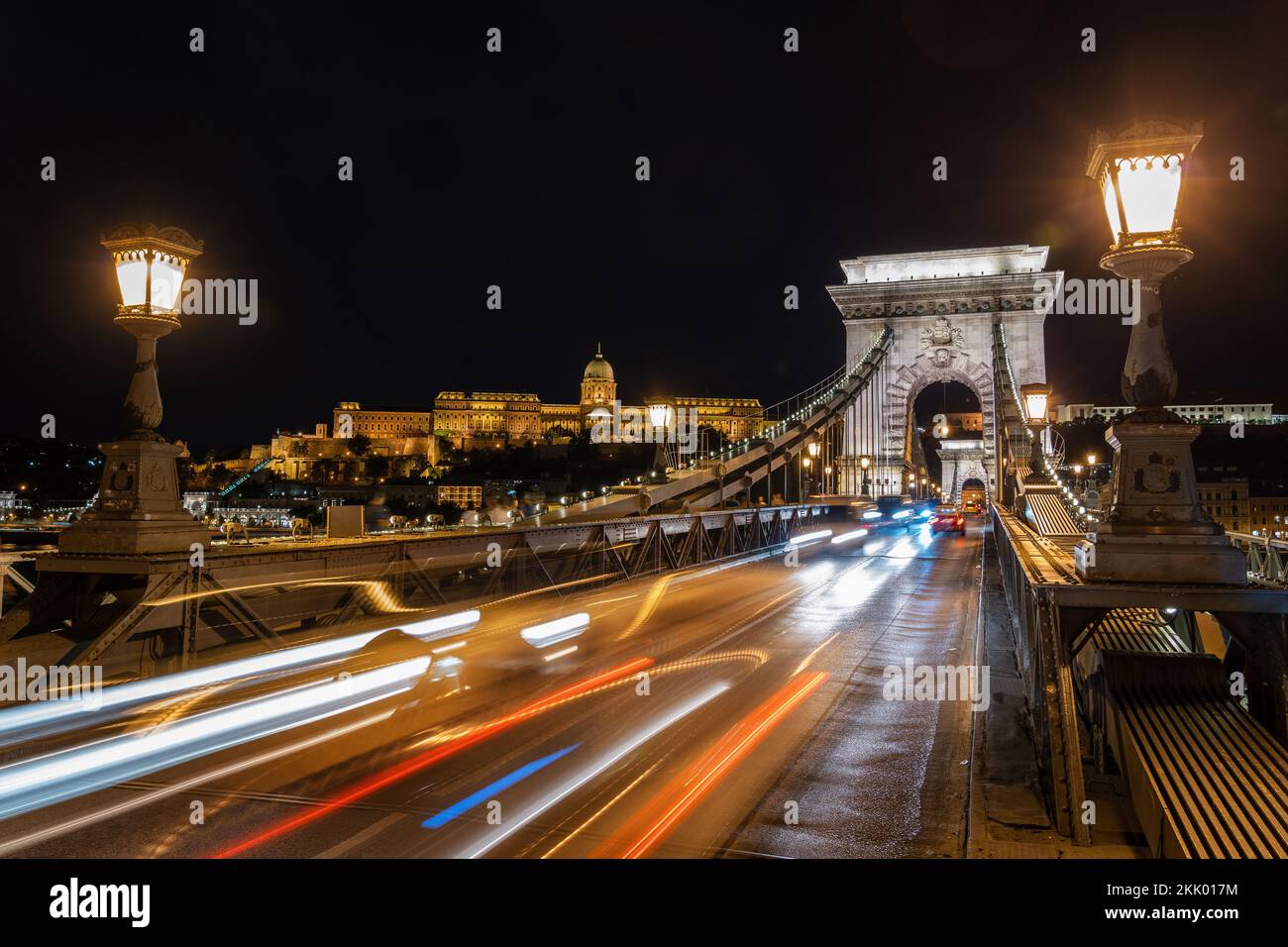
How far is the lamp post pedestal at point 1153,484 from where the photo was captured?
478 cm

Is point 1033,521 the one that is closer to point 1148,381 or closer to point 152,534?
point 1148,381

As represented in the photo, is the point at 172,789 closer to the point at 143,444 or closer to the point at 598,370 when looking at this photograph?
the point at 143,444

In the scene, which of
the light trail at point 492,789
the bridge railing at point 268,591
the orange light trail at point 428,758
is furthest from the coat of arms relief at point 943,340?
the light trail at point 492,789

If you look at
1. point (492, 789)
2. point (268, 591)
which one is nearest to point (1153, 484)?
point (492, 789)

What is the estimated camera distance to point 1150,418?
16.6 feet

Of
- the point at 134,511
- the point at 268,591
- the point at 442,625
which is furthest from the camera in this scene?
the point at 442,625

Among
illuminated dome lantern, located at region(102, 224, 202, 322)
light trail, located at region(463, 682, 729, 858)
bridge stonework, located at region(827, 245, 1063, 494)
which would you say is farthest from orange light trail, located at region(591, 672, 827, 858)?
bridge stonework, located at region(827, 245, 1063, 494)

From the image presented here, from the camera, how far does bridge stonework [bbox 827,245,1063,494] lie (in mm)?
44281

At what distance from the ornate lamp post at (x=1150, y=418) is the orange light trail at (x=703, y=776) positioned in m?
2.69

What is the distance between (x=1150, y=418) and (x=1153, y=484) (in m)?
0.41

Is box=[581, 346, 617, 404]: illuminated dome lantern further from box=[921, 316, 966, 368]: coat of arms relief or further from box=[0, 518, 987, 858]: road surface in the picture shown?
box=[0, 518, 987, 858]: road surface

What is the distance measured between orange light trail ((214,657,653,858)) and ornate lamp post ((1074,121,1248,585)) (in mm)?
4404

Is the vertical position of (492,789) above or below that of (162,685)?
below
